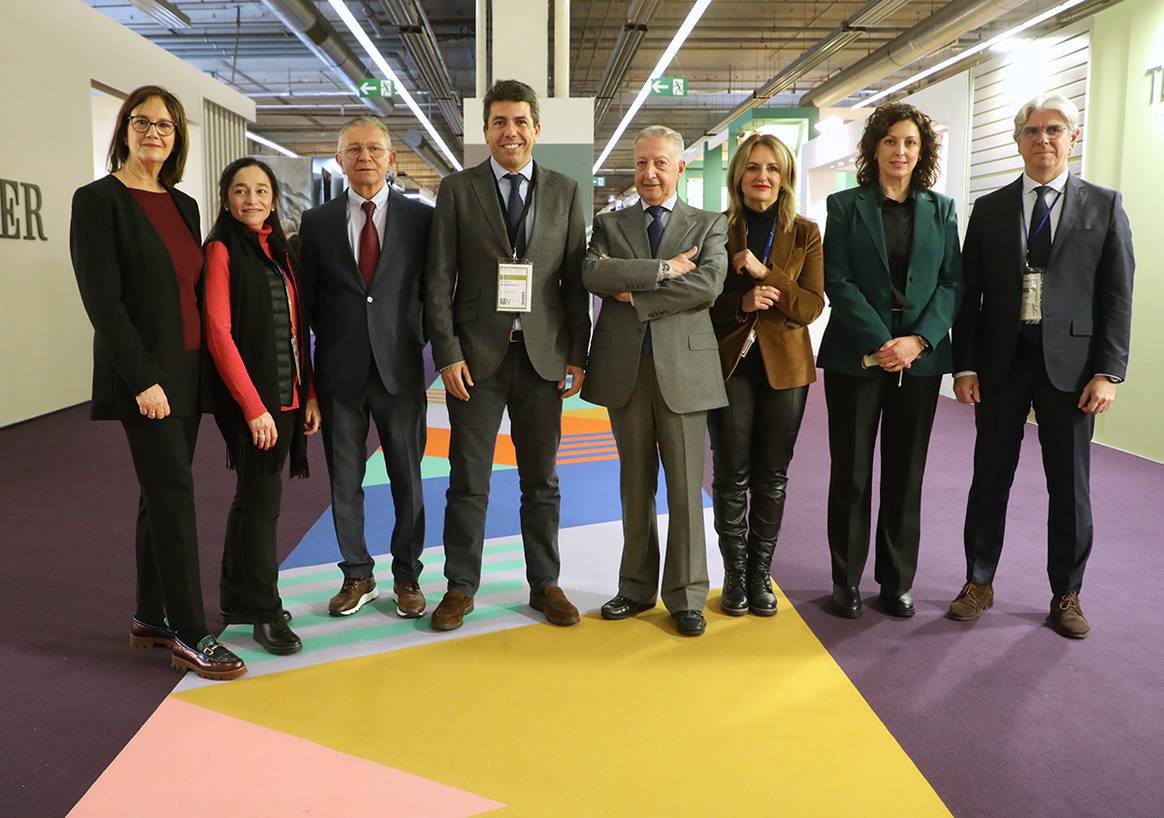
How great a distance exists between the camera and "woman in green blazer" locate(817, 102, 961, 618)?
303cm

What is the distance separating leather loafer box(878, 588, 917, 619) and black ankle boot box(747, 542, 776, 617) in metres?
0.41

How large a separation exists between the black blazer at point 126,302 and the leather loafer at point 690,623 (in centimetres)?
167

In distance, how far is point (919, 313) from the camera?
303 centimetres

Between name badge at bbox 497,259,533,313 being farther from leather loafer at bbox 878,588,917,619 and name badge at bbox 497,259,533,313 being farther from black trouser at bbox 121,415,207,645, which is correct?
leather loafer at bbox 878,588,917,619

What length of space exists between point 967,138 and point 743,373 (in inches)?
262

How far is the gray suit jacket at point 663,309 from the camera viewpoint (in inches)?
112

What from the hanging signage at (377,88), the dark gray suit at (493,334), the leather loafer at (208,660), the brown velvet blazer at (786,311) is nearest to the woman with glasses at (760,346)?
the brown velvet blazer at (786,311)

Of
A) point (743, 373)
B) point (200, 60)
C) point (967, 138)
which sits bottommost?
point (743, 373)

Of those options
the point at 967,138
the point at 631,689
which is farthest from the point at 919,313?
the point at 967,138

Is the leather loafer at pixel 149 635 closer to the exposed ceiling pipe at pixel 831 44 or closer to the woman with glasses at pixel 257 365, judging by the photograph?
the woman with glasses at pixel 257 365

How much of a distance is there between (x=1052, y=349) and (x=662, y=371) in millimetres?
1297

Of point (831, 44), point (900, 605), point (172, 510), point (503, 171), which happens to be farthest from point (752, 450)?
point (831, 44)

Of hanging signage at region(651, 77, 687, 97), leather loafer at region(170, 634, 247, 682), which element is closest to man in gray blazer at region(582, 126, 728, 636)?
leather loafer at region(170, 634, 247, 682)

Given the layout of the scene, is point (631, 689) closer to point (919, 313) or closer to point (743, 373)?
point (743, 373)
